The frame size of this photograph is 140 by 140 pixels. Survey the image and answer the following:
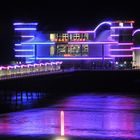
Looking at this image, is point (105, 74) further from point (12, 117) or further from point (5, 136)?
point (5, 136)

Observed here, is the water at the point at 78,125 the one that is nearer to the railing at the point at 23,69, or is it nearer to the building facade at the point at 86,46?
the railing at the point at 23,69

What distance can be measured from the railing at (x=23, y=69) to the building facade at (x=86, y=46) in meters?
9.09

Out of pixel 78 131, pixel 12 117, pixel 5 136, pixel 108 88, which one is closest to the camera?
pixel 5 136

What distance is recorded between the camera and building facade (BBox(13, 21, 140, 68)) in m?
104

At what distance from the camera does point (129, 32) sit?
106 metres

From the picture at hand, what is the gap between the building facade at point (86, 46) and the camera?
103625 millimetres

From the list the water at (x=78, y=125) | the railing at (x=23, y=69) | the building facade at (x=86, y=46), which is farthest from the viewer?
the building facade at (x=86, y=46)

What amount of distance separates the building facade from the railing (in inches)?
358

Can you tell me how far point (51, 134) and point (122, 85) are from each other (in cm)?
6274

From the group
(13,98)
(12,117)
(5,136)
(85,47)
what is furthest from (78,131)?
(85,47)

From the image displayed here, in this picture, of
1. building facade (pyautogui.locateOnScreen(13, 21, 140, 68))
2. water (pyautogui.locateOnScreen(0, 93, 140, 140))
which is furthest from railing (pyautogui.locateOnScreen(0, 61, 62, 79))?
water (pyautogui.locateOnScreen(0, 93, 140, 140))

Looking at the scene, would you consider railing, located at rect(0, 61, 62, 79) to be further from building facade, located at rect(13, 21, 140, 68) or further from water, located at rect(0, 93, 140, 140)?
water, located at rect(0, 93, 140, 140)

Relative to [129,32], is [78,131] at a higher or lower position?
lower

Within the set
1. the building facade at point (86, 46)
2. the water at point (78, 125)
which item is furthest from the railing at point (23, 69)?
the water at point (78, 125)
